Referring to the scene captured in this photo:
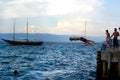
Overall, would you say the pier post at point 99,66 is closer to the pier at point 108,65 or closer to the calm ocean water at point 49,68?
the pier at point 108,65

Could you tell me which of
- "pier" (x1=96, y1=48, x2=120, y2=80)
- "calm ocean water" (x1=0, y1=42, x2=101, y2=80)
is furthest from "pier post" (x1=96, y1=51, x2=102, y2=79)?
"calm ocean water" (x1=0, y1=42, x2=101, y2=80)

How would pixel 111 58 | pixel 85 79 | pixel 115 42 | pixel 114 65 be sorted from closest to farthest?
pixel 111 58, pixel 114 65, pixel 115 42, pixel 85 79

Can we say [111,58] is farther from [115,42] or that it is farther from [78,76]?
[78,76]

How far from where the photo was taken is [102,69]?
2803 cm

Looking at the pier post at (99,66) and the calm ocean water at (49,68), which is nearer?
the pier post at (99,66)

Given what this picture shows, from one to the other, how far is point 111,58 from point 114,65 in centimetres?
203

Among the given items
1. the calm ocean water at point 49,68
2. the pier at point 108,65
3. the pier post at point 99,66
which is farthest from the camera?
the calm ocean water at point 49,68

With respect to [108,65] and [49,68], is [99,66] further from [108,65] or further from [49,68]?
[49,68]

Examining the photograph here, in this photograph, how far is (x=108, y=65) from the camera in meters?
26.9

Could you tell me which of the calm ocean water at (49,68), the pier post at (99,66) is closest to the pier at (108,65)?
the pier post at (99,66)

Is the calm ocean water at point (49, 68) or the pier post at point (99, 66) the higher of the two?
the pier post at point (99, 66)

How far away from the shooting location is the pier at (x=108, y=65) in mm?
26469

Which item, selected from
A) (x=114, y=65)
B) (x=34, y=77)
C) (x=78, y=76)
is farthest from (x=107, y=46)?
(x=34, y=77)

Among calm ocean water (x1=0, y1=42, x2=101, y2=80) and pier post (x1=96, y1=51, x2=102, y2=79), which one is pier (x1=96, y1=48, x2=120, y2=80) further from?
calm ocean water (x1=0, y1=42, x2=101, y2=80)
